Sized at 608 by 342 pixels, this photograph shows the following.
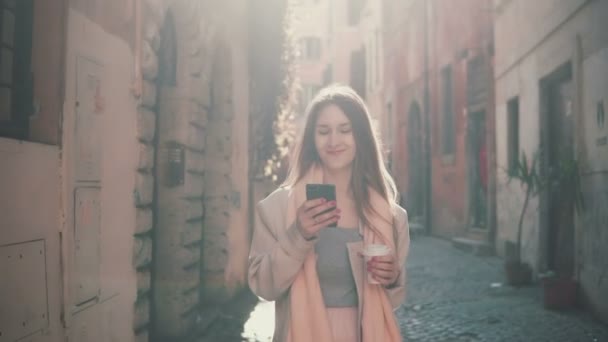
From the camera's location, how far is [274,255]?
2686 mm

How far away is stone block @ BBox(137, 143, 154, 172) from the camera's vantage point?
489 cm

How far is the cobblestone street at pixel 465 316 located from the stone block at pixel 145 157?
1.92 meters

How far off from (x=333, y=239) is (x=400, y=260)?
0.90 ft

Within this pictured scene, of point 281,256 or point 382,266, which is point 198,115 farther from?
point 382,266

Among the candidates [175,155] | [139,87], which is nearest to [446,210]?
[175,155]

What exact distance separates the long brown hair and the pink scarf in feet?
0.44

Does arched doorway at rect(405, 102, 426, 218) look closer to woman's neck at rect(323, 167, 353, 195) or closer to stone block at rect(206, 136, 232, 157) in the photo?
stone block at rect(206, 136, 232, 157)

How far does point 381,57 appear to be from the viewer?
2508 centimetres

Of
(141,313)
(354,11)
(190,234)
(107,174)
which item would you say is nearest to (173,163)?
(190,234)

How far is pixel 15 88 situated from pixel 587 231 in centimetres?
572

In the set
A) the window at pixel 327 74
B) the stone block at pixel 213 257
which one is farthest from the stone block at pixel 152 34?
the window at pixel 327 74

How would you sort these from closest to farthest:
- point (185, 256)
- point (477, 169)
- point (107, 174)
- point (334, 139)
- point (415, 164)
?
point (334, 139)
point (107, 174)
point (185, 256)
point (477, 169)
point (415, 164)

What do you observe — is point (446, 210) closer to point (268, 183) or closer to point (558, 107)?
point (268, 183)

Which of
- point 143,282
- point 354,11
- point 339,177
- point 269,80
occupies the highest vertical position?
point 354,11
